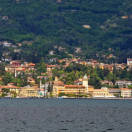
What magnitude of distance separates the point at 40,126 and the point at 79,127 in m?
3.79

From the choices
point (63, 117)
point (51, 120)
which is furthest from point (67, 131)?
point (63, 117)

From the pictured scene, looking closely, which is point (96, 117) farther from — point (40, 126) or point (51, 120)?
point (40, 126)

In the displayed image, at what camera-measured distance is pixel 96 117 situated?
100500 mm

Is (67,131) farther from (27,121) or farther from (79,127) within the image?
(27,121)

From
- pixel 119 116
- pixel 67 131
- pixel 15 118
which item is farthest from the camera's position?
Answer: pixel 119 116

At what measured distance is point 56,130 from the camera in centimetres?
8094

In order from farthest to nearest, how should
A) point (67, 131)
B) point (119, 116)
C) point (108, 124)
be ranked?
point (119, 116) < point (108, 124) < point (67, 131)

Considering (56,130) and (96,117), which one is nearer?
(56,130)

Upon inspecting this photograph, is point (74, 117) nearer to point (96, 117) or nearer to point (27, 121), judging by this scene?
point (96, 117)

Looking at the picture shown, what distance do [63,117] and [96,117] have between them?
3906mm

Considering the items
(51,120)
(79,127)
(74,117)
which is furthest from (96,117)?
(79,127)

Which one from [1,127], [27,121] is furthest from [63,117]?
[1,127]

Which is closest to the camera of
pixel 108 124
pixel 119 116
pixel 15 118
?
pixel 108 124

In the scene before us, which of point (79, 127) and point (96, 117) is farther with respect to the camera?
point (96, 117)
